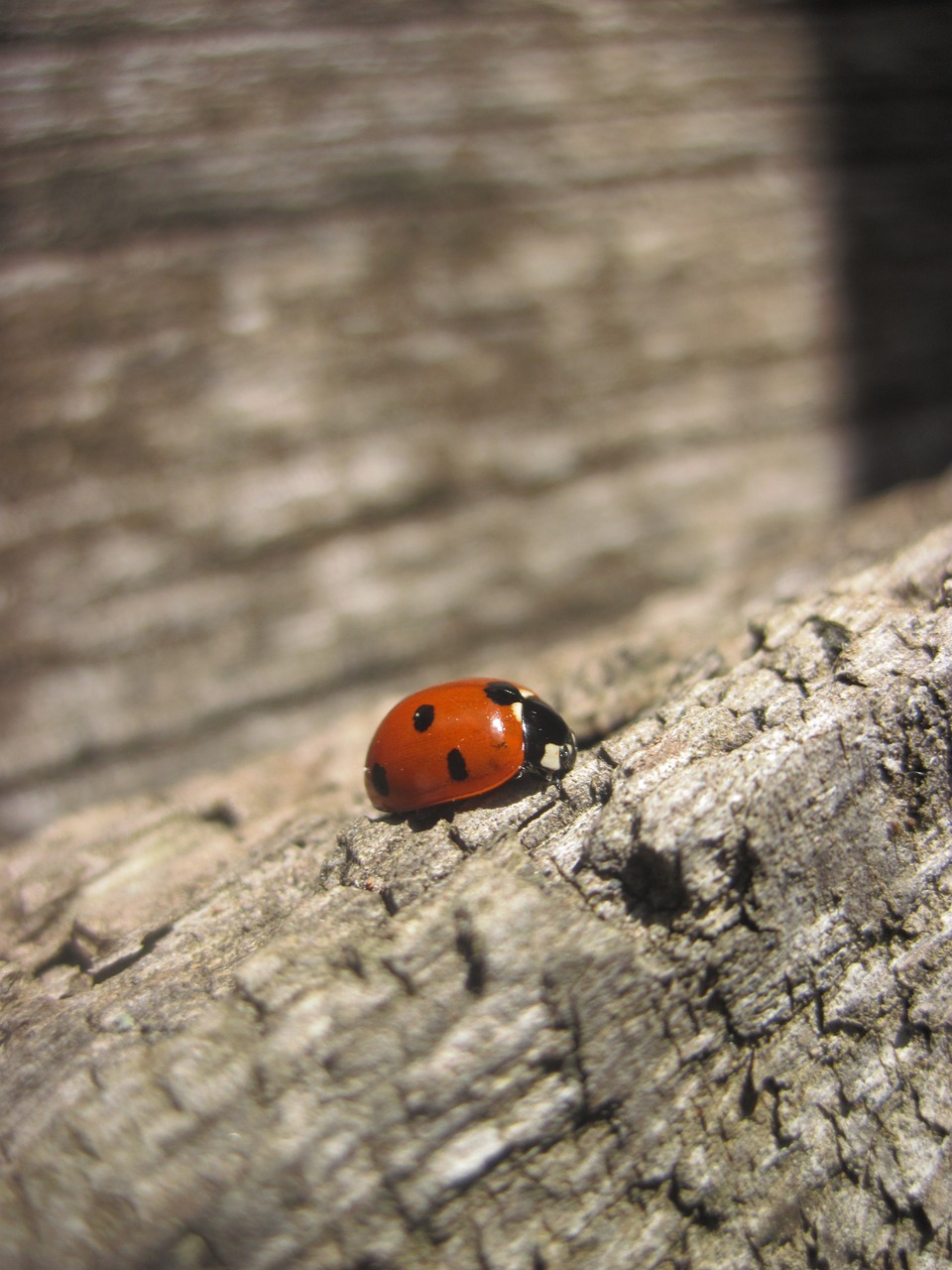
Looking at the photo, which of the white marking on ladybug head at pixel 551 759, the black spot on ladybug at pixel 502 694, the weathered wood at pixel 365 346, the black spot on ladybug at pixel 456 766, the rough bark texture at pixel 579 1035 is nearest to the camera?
the rough bark texture at pixel 579 1035

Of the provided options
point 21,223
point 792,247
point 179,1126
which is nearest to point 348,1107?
point 179,1126

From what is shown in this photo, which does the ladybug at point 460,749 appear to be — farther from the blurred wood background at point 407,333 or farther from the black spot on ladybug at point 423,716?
the blurred wood background at point 407,333

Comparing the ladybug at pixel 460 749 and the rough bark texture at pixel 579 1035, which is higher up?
→ the rough bark texture at pixel 579 1035

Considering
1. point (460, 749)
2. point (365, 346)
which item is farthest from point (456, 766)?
point (365, 346)

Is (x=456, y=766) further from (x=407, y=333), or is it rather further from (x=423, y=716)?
(x=407, y=333)

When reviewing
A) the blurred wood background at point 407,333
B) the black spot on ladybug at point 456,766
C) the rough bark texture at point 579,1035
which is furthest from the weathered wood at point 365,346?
the rough bark texture at point 579,1035

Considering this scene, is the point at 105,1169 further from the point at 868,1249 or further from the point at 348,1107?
the point at 868,1249

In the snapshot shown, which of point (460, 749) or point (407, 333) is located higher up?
point (407, 333)
